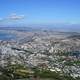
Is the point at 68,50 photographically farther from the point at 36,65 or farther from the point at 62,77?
the point at 62,77

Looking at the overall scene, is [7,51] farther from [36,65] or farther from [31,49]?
[36,65]

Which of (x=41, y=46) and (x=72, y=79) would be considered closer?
(x=72, y=79)

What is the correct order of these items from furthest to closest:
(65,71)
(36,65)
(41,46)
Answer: (41,46), (36,65), (65,71)

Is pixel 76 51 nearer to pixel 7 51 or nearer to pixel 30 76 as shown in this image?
pixel 7 51

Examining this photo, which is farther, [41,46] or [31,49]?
[41,46]

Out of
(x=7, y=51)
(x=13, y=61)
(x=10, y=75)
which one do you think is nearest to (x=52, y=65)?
(x=13, y=61)

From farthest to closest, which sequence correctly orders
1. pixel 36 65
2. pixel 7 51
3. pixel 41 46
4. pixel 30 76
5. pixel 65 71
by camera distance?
pixel 41 46 → pixel 7 51 → pixel 36 65 → pixel 65 71 → pixel 30 76

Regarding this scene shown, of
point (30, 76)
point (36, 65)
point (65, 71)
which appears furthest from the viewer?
point (36, 65)

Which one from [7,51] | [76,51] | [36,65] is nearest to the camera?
[36,65]

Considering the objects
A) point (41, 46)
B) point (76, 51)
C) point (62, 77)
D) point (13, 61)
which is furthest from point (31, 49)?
point (62, 77)
